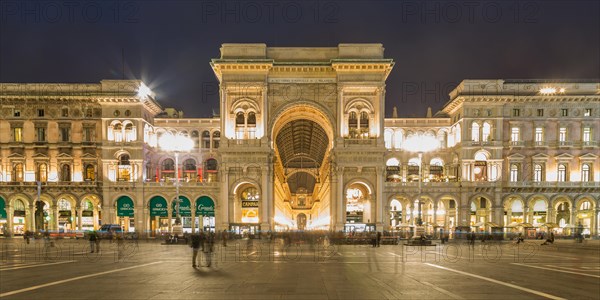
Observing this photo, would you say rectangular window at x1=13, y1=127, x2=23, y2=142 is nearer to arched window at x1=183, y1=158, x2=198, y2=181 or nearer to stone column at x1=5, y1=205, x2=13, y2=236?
stone column at x1=5, y1=205, x2=13, y2=236

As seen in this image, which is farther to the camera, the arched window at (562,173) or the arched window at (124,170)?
the arched window at (562,173)

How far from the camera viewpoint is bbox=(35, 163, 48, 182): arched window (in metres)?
62.4

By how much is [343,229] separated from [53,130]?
4278cm

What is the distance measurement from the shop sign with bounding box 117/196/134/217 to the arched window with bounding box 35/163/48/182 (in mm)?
10997

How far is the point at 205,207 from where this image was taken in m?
62.8

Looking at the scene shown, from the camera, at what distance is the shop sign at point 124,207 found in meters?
61.9

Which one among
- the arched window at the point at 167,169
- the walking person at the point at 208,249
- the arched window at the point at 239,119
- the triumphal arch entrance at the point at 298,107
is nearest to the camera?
the walking person at the point at 208,249

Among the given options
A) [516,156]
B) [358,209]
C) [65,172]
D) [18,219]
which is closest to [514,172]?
[516,156]

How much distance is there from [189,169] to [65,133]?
732 inches

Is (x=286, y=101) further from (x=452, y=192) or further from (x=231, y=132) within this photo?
(x=452, y=192)

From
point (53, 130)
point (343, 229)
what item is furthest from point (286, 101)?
point (53, 130)

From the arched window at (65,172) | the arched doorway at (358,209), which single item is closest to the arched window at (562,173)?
the arched doorway at (358,209)

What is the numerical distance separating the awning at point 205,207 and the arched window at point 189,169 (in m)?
9.13

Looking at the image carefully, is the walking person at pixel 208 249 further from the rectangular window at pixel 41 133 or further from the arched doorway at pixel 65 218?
the rectangular window at pixel 41 133
